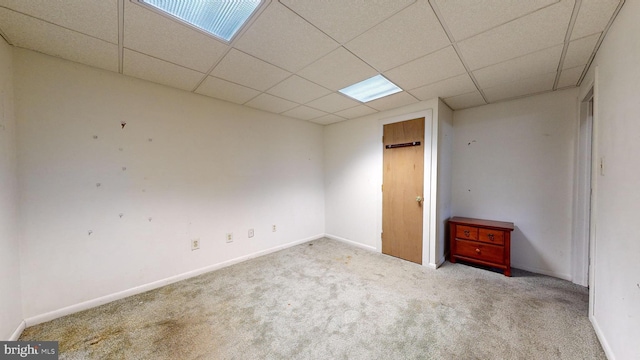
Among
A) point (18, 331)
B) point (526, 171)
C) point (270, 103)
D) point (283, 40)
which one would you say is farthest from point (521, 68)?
point (18, 331)

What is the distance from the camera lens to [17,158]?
1.74m

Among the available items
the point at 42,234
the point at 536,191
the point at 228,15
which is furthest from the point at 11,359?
the point at 536,191

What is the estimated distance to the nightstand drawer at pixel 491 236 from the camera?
2.65 metres

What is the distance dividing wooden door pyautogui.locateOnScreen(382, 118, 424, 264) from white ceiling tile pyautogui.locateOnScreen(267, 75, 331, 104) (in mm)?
1303

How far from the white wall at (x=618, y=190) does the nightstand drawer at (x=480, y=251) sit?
921 mm

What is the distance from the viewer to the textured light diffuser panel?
243cm

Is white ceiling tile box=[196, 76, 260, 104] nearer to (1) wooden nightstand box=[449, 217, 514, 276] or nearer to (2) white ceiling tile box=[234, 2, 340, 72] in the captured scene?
(2) white ceiling tile box=[234, 2, 340, 72]

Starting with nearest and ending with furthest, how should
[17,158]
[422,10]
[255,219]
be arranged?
[422,10] → [17,158] → [255,219]

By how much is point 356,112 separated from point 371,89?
31.3 inches

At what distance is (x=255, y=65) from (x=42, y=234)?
2.36 meters

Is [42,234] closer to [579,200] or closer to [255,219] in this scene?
[255,219]

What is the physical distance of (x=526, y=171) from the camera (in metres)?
2.77

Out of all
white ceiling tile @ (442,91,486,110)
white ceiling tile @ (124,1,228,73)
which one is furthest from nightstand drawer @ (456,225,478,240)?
white ceiling tile @ (124,1,228,73)

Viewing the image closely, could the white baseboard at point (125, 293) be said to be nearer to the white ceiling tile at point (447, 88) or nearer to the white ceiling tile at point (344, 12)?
the white ceiling tile at point (344, 12)
